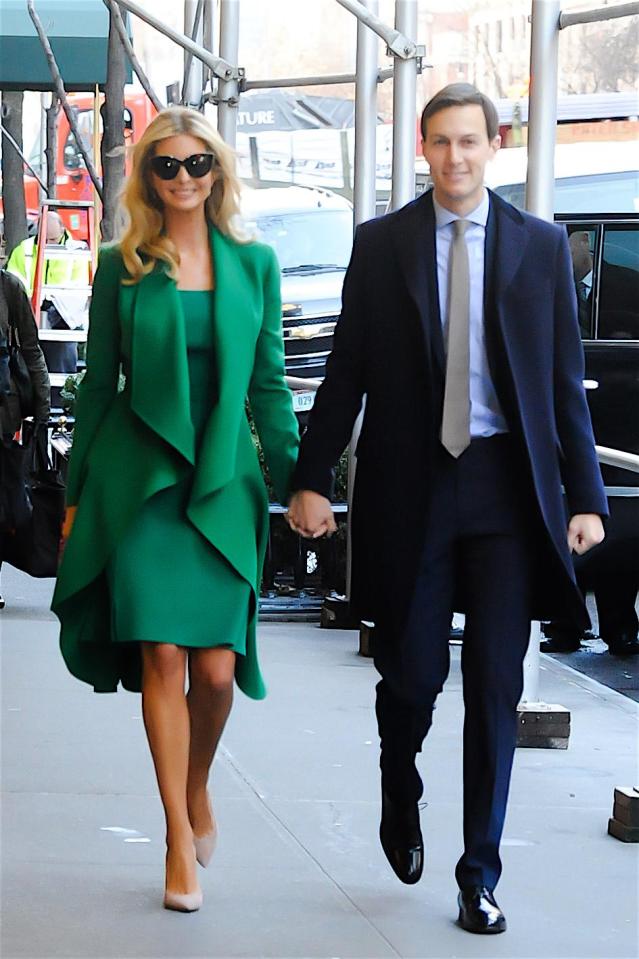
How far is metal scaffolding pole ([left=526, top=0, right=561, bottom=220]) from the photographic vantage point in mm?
6094

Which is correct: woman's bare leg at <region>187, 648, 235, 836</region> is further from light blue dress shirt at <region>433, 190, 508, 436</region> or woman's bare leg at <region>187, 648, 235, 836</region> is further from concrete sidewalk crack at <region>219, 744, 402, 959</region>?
light blue dress shirt at <region>433, 190, 508, 436</region>

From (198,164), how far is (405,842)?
1699mm

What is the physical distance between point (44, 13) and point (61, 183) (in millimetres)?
19365

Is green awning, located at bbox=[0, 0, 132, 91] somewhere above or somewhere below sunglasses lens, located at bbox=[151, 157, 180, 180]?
above

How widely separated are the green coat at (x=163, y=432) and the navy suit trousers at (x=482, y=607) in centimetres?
46

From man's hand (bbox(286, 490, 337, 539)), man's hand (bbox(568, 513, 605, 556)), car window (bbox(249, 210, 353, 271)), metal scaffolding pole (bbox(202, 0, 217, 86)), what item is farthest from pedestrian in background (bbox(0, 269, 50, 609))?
car window (bbox(249, 210, 353, 271))

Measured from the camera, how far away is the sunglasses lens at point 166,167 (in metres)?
4.46

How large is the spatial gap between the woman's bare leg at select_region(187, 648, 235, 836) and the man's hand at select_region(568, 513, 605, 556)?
86cm

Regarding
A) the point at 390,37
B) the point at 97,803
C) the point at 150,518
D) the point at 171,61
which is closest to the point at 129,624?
the point at 150,518

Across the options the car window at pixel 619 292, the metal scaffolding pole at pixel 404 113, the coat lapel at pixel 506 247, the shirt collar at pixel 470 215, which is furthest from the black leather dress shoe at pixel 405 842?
the car window at pixel 619 292

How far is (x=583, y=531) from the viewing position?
4316 millimetres

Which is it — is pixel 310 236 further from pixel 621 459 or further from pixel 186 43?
pixel 621 459

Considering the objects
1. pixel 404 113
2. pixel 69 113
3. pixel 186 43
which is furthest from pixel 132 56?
pixel 404 113

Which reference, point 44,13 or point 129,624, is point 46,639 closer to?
point 129,624
